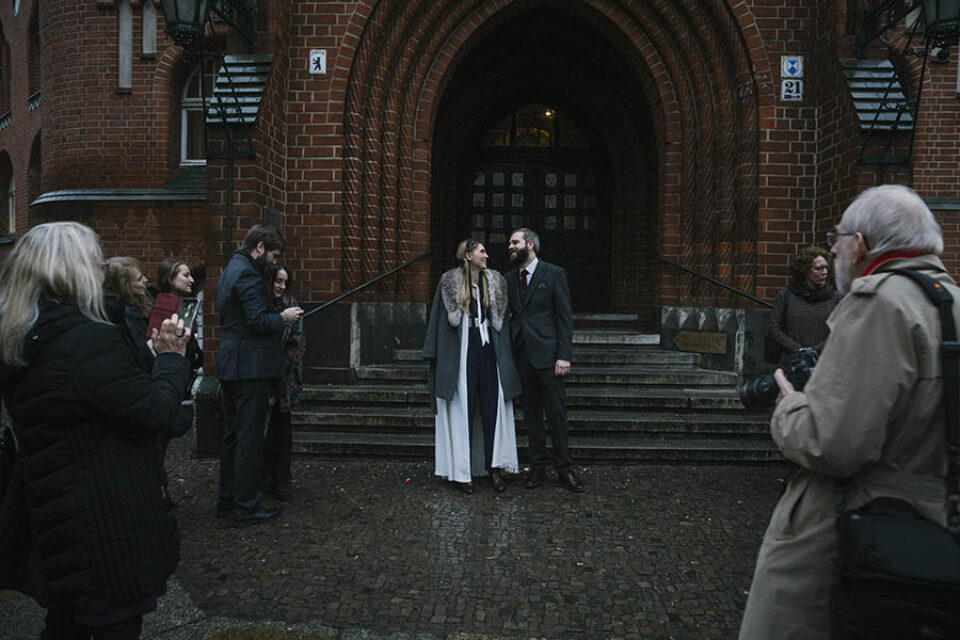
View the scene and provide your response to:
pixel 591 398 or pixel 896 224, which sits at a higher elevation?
pixel 896 224

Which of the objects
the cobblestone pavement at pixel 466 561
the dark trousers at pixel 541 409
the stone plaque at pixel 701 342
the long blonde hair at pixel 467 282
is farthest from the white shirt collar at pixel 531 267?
the stone plaque at pixel 701 342

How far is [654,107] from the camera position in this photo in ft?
24.3

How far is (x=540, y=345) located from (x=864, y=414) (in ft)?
11.7

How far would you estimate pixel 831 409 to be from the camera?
1.56m

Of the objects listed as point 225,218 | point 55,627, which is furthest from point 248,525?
point 225,218

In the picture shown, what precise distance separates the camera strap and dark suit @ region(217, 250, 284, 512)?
3.55 m

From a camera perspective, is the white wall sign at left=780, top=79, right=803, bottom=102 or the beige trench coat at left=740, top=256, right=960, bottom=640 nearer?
the beige trench coat at left=740, top=256, right=960, bottom=640

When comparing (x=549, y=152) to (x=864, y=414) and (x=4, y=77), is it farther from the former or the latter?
(x=4, y=77)

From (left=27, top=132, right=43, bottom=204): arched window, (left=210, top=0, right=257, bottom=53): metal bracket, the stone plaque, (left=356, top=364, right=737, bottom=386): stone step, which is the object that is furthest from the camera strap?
(left=27, top=132, right=43, bottom=204): arched window

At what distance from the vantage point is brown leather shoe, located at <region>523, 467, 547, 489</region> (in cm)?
497

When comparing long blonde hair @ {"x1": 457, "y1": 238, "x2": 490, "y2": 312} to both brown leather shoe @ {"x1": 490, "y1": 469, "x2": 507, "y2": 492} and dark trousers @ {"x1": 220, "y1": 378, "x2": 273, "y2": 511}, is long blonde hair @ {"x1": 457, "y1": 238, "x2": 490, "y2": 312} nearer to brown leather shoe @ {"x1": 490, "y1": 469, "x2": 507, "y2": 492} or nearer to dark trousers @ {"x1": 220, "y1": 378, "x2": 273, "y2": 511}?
brown leather shoe @ {"x1": 490, "y1": 469, "x2": 507, "y2": 492}

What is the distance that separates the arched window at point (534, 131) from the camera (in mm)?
9734

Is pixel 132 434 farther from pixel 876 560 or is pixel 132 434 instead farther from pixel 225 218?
pixel 225 218

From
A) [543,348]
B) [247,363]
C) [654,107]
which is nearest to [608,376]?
[543,348]
